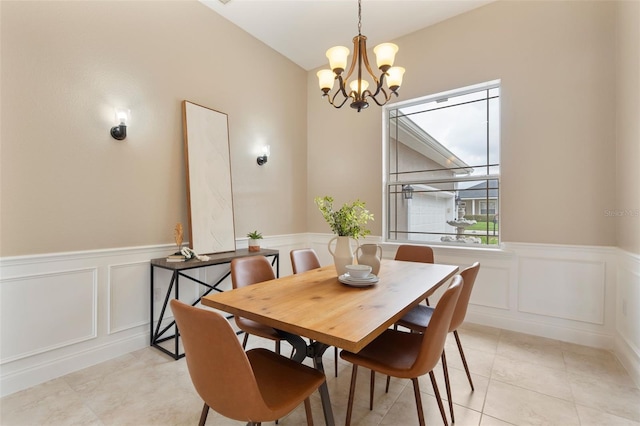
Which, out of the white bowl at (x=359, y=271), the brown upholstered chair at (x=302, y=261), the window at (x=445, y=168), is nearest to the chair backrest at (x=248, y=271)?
the brown upholstered chair at (x=302, y=261)

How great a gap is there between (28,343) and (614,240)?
466cm

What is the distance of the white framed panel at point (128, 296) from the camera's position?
98.0 inches

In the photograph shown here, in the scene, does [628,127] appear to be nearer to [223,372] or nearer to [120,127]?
[223,372]

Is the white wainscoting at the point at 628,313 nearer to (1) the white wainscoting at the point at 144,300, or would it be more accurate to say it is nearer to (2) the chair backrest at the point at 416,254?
(1) the white wainscoting at the point at 144,300

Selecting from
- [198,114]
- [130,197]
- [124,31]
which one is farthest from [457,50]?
[130,197]

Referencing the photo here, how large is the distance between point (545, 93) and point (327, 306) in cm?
303

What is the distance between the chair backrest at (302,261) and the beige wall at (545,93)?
202cm

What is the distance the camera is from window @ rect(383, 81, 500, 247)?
10.8 ft

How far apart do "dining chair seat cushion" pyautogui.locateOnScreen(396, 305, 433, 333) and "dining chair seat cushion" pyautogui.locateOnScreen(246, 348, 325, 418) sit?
90 centimetres

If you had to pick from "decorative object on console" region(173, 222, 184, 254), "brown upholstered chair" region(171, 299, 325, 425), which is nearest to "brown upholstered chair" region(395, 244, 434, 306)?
"brown upholstered chair" region(171, 299, 325, 425)

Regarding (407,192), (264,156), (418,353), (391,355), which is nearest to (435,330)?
(418,353)

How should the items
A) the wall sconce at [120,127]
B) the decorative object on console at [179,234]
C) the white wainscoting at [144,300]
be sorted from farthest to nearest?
1. the decorative object on console at [179,234]
2. the wall sconce at [120,127]
3. the white wainscoting at [144,300]

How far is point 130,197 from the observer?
2.60 meters

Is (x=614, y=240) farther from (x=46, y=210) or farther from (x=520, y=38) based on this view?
(x=46, y=210)
